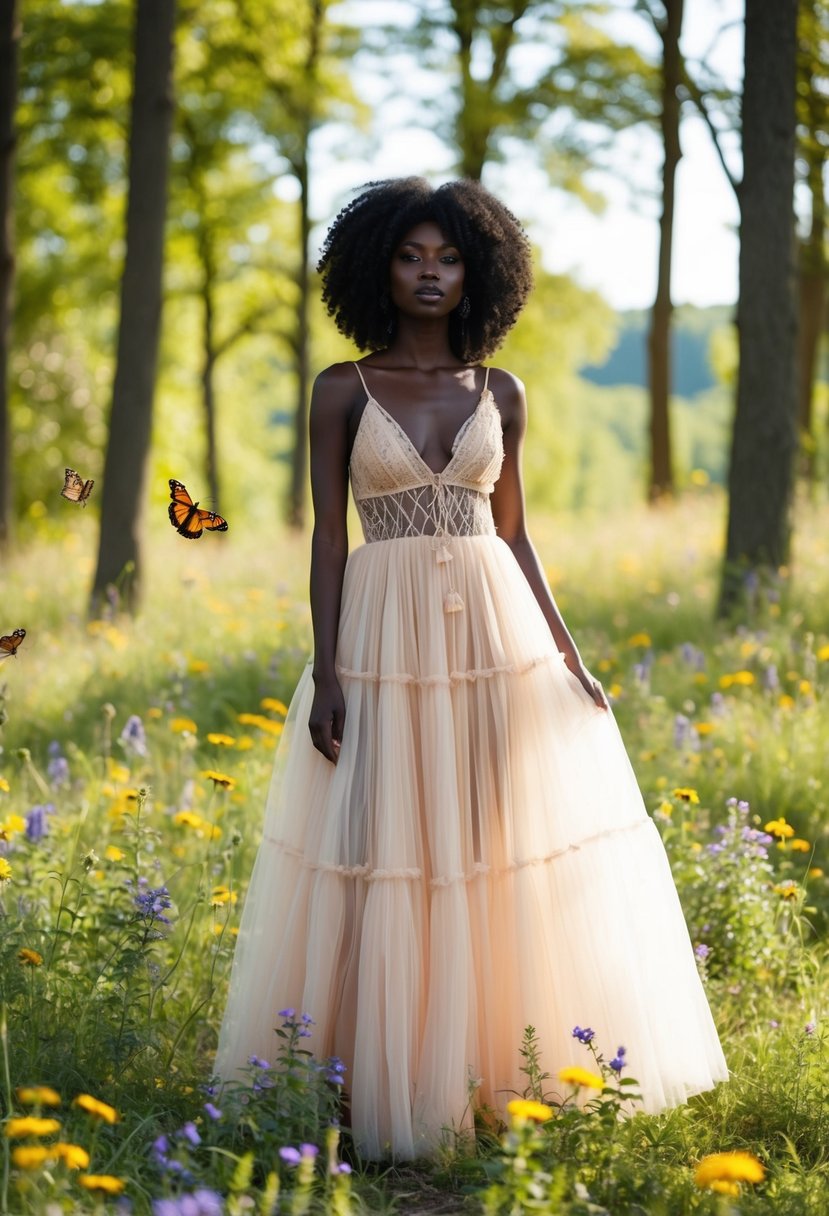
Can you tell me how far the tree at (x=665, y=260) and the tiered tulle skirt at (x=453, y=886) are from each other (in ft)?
35.2

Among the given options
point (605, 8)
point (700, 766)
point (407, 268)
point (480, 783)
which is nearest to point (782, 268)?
point (700, 766)

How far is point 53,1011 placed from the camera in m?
3.51

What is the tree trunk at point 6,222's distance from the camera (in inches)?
443

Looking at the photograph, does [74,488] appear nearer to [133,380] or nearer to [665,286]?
[133,380]

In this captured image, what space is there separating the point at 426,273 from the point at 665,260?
425 inches

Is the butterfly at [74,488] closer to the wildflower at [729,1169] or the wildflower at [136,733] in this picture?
the wildflower at [136,733]

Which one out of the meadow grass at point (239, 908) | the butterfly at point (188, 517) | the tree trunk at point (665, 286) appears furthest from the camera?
the tree trunk at point (665, 286)

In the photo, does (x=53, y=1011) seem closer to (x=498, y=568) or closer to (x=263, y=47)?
(x=498, y=568)

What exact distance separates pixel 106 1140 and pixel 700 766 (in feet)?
10.1

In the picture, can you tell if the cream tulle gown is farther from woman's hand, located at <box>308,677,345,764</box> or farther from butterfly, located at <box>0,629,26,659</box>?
butterfly, located at <box>0,629,26,659</box>

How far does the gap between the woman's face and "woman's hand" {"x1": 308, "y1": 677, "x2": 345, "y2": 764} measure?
3.52ft

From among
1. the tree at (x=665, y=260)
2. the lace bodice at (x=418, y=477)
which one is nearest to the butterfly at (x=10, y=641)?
the lace bodice at (x=418, y=477)

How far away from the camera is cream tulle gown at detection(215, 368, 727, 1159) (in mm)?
3283

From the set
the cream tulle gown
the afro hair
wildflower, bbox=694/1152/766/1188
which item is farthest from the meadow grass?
the afro hair
